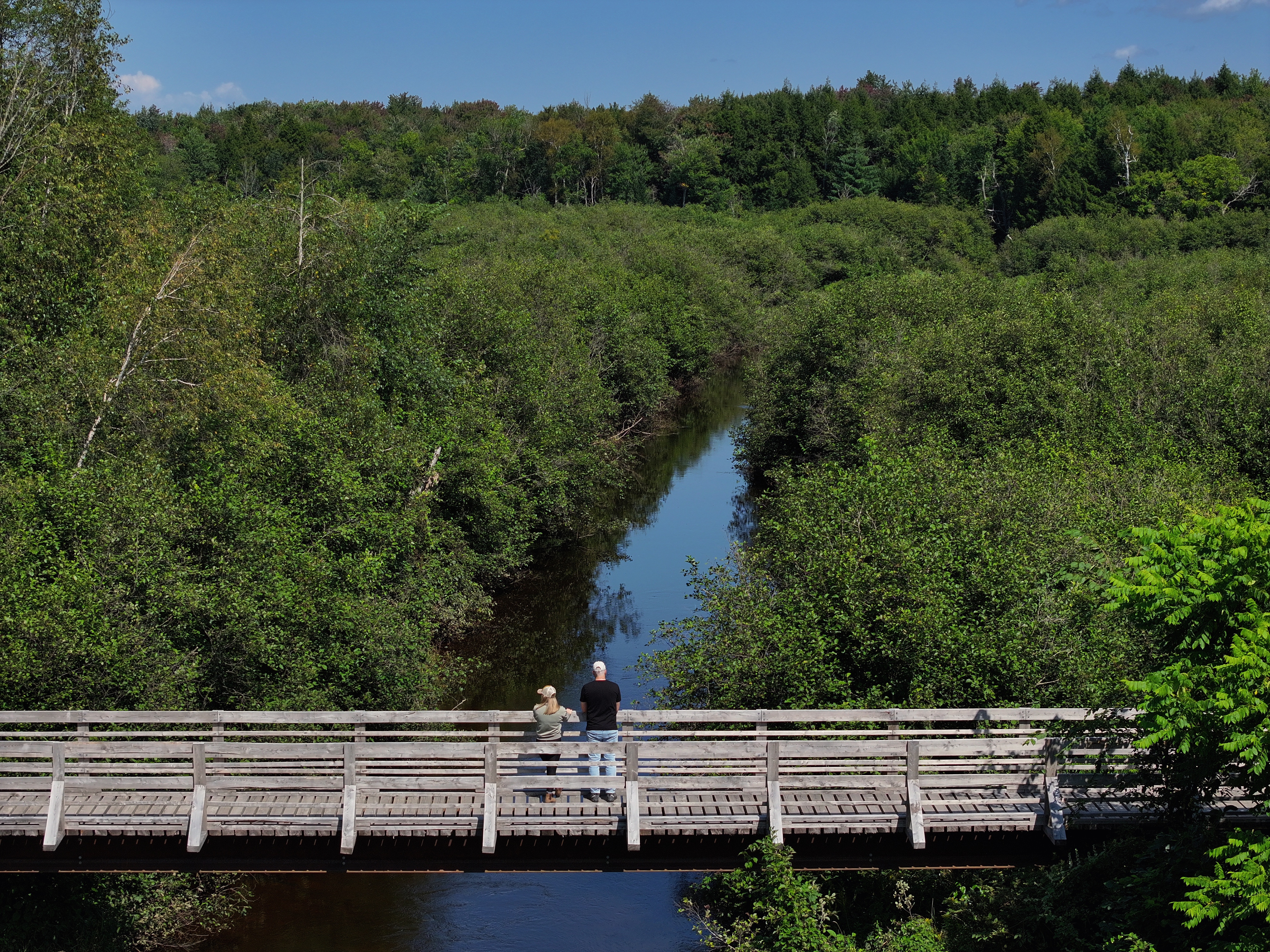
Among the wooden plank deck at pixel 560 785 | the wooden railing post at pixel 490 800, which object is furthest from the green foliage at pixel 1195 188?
the wooden railing post at pixel 490 800

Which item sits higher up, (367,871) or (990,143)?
(990,143)

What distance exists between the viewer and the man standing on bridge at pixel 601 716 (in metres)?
14.6

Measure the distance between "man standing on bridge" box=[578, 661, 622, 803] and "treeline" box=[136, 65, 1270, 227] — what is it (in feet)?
275

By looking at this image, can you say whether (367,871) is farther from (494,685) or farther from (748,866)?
(494,685)

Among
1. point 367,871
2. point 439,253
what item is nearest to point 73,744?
point 367,871

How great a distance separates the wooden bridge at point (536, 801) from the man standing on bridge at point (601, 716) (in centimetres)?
16

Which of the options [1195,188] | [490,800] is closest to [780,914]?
[490,800]

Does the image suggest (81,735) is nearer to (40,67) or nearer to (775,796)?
(775,796)

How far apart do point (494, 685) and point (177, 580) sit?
10.8 meters

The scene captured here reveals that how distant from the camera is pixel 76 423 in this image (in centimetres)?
2252

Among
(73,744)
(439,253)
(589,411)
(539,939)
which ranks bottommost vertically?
(539,939)

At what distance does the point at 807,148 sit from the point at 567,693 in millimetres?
123808

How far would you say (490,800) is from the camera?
14039 mm

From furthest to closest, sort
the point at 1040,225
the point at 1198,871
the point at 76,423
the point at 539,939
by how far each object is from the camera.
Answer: the point at 1040,225, the point at 76,423, the point at 539,939, the point at 1198,871
